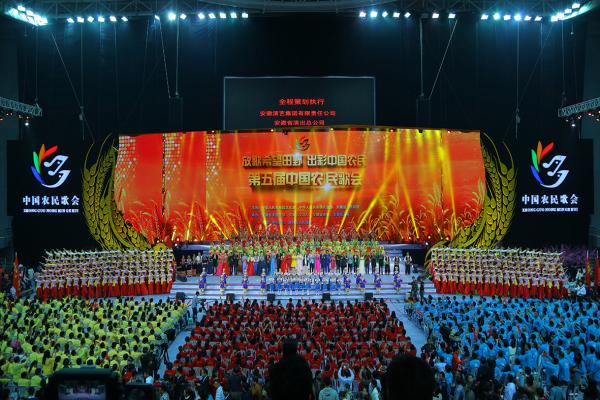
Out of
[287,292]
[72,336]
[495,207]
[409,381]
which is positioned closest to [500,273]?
[495,207]

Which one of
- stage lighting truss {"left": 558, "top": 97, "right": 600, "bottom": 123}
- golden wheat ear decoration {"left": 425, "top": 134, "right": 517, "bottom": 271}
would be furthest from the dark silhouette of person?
stage lighting truss {"left": 558, "top": 97, "right": 600, "bottom": 123}

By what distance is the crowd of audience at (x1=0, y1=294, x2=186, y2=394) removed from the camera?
9.04m

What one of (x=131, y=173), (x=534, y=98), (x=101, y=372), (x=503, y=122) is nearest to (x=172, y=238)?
(x=131, y=173)

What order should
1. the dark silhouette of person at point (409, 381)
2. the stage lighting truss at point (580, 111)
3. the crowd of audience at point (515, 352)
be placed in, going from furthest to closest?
the stage lighting truss at point (580, 111) < the crowd of audience at point (515, 352) < the dark silhouette of person at point (409, 381)

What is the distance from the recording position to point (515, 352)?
32.2 ft

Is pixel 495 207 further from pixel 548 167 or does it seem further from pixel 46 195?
pixel 46 195

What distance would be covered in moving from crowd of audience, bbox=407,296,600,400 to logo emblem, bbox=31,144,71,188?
13.8 m

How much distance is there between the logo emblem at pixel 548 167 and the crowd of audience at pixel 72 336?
514 inches

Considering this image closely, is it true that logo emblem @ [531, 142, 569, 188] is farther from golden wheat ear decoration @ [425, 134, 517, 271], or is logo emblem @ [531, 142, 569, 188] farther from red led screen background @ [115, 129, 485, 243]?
red led screen background @ [115, 129, 485, 243]

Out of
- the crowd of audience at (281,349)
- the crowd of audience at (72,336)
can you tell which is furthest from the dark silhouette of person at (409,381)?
the crowd of audience at (72,336)

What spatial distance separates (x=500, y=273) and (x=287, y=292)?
20.6 feet

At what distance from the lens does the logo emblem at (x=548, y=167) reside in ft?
65.5

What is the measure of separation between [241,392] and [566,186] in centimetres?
1610

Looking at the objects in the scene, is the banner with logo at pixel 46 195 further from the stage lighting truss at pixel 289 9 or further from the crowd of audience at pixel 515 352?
the crowd of audience at pixel 515 352
